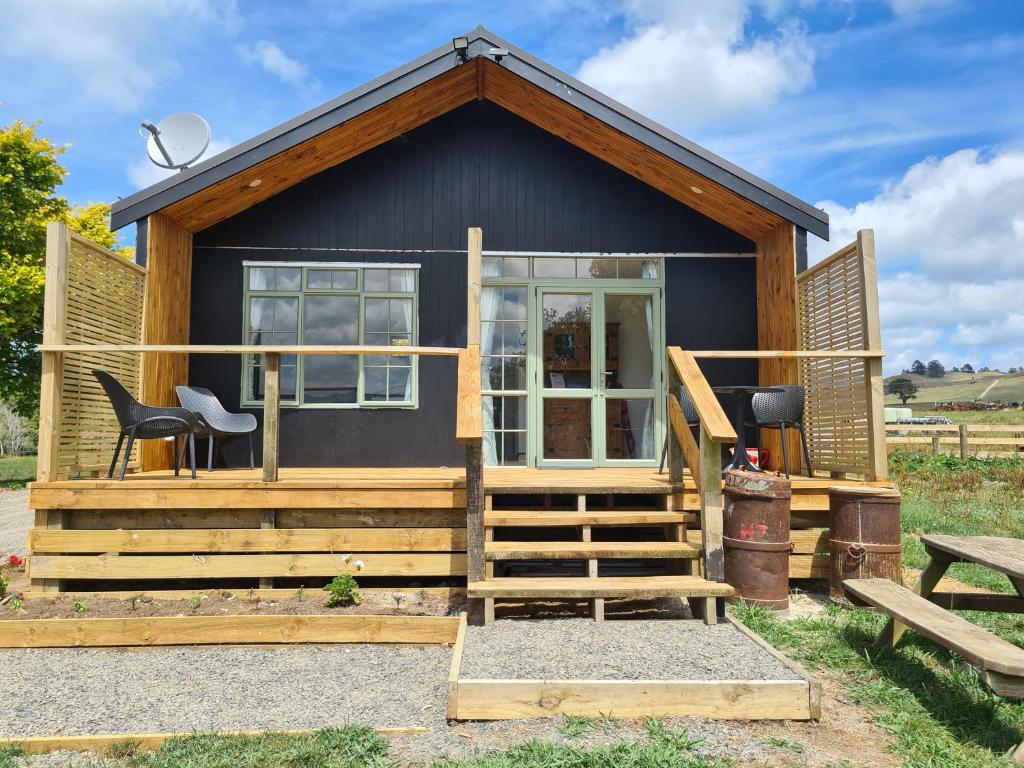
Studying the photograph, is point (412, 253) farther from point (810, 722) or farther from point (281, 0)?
point (810, 722)

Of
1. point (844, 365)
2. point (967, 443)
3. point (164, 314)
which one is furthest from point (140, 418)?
point (967, 443)

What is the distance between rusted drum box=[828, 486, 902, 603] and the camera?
13.9 ft

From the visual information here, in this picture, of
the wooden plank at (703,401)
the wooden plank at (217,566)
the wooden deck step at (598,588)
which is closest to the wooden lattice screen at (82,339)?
the wooden plank at (217,566)

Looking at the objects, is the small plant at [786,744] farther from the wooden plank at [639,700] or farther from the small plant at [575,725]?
the small plant at [575,725]

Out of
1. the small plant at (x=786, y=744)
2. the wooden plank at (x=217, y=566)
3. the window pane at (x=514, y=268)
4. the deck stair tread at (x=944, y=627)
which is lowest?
the small plant at (x=786, y=744)

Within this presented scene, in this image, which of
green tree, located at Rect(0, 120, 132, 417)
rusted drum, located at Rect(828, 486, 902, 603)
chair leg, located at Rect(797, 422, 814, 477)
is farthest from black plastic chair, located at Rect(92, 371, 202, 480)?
green tree, located at Rect(0, 120, 132, 417)

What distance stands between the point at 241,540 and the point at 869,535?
4004 millimetres

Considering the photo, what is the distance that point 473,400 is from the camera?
12.7ft

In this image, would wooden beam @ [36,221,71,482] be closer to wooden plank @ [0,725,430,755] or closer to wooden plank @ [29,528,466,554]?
wooden plank @ [29,528,466,554]

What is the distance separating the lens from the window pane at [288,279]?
6.66 m

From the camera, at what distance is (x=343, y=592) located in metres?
4.22

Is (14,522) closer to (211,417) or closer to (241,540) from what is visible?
(211,417)

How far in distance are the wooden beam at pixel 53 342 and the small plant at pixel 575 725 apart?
3.82 m

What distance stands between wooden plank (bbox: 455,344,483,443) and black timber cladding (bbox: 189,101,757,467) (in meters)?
2.33
